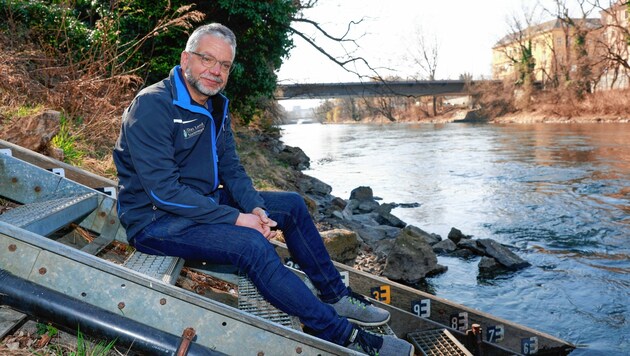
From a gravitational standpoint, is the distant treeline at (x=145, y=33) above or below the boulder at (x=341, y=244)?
above

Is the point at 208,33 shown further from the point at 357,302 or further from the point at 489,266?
the point at 489,266

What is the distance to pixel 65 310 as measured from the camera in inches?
87.4

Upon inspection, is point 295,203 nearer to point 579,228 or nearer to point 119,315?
point 119,315

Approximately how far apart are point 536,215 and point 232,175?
33.5ft

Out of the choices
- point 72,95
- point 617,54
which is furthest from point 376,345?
point 617,54

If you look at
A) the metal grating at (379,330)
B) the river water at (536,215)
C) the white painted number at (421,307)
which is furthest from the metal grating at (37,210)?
the river water at (536,215)

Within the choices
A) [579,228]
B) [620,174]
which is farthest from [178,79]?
[620,174]

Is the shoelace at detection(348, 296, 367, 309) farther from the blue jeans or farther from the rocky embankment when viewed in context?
the rocky embankment

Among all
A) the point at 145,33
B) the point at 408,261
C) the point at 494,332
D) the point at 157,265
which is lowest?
the point at 408,261

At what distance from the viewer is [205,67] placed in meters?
3.17

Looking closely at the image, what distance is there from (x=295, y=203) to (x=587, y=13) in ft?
179

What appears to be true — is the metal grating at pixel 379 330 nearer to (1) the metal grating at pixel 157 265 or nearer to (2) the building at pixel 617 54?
(1) the metal grating at pixel 157 265

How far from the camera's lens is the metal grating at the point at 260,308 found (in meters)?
2.76

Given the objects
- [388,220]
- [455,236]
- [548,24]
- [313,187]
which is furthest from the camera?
[548,24]
